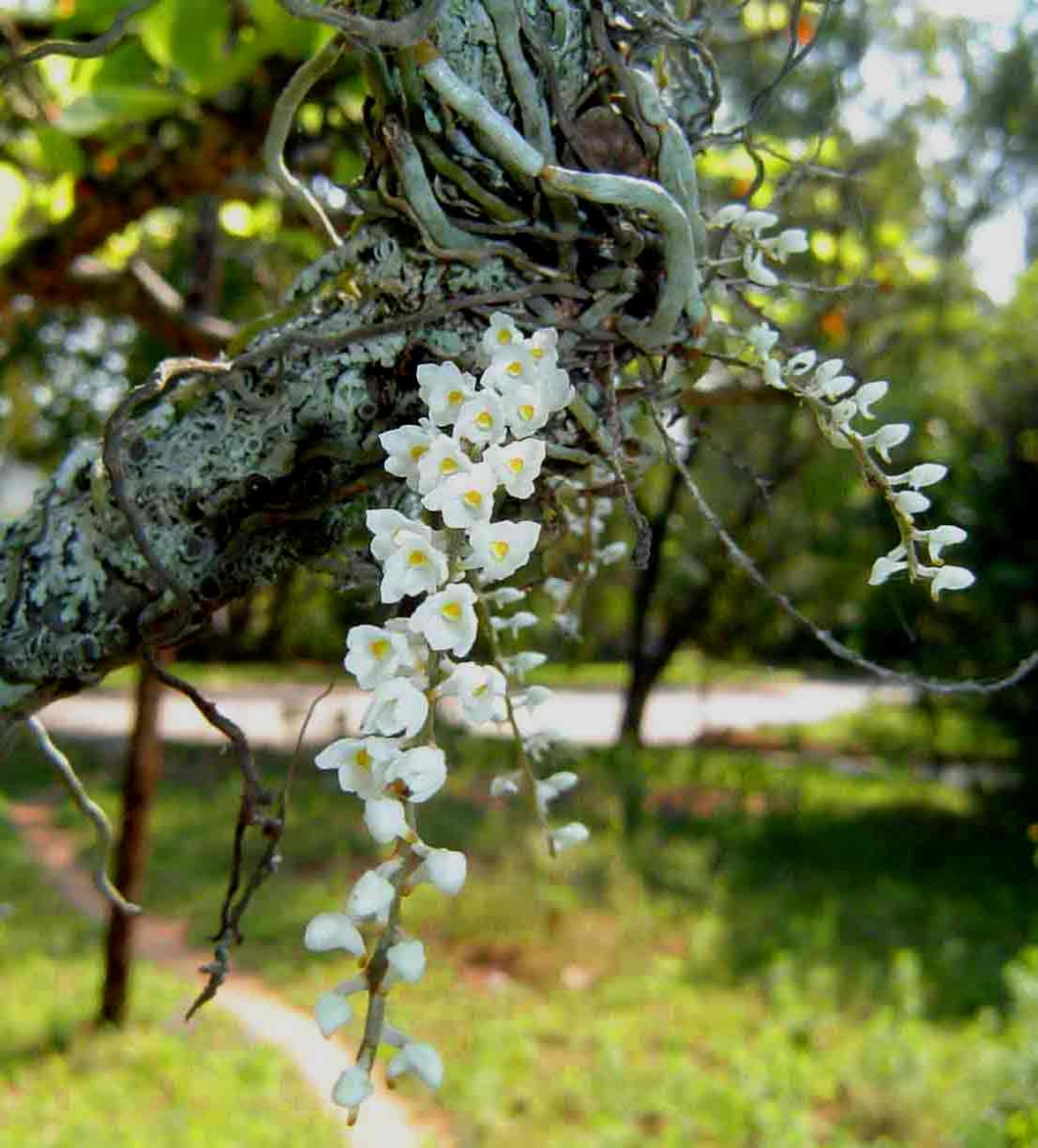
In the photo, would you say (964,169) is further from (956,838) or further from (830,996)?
(830,996)

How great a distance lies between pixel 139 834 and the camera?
423 cm

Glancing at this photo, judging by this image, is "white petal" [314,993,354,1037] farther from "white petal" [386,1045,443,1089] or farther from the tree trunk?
the tree trunk

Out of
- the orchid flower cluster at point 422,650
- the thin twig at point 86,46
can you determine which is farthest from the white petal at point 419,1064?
the thin twig at point 86,46

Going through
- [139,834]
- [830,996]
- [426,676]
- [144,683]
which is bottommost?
[830,996]

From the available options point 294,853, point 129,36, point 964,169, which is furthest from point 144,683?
point 964,169

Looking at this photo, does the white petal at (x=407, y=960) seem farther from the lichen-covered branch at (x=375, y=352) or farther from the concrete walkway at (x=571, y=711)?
the concrete walkway at (x=571, y=711)

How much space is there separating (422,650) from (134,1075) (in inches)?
162

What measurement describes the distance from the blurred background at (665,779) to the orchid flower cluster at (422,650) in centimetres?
21

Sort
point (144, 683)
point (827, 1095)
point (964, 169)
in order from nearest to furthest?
point (144, 683), point (827, 1095), point (964, 169)

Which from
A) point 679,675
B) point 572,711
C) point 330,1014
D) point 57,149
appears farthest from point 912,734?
point 330,1014

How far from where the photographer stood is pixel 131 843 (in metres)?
4.20

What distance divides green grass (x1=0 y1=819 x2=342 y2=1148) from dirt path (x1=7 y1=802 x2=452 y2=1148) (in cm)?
12

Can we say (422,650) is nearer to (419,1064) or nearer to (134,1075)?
(419,1064)

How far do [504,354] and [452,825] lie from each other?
24.8 feet
